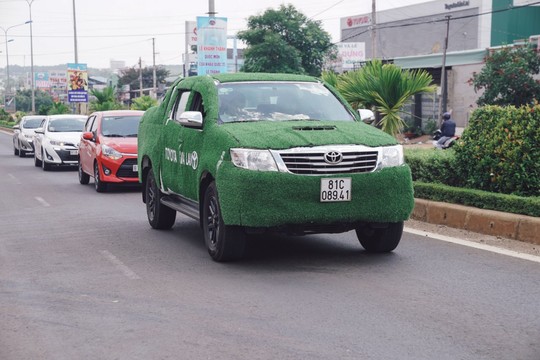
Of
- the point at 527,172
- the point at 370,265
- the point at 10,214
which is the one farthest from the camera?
the point at 10,214

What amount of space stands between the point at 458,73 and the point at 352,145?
41.5 m

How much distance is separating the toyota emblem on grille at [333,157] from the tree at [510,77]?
29.2 m

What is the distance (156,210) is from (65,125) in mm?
13924

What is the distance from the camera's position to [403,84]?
15.5 meters

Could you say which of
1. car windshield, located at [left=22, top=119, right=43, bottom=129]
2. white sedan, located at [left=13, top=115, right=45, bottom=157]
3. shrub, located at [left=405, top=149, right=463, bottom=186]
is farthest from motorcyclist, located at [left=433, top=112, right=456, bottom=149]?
car windshield, located at [left=22, top=119, right=43, bottom=129]

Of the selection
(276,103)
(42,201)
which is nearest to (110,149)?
(42,201)

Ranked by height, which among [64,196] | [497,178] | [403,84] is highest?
[403,84]

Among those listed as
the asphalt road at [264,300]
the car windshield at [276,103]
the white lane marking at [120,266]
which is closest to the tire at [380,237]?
the asphalt road at [264,300]

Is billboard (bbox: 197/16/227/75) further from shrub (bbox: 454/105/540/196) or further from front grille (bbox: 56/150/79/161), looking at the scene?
shrub (bbox: 454/105/540/196)

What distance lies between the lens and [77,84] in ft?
176

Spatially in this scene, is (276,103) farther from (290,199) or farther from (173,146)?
(290,199)

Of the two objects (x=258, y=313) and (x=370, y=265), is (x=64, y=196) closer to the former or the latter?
(x=370, y=265)

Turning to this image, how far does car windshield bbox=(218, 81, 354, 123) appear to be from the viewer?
28.9ft

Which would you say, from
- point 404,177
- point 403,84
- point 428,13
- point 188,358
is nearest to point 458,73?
point 428,13
